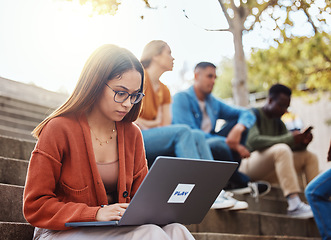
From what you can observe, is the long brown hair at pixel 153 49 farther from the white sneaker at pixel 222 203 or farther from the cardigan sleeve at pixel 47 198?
the white sneaker at pixel 222 203

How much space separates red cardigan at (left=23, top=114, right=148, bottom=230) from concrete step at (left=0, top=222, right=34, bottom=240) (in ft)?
1.36

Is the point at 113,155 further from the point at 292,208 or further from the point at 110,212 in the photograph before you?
the point at 292,208

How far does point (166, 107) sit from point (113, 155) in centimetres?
139

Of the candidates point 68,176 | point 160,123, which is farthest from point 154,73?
point 68,176

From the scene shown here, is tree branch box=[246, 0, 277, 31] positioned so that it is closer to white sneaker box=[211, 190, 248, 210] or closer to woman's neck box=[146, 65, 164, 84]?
woman's neck box=[146, 65, 164, 84]

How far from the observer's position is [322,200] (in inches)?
125

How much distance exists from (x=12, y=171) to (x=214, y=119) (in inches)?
74.8

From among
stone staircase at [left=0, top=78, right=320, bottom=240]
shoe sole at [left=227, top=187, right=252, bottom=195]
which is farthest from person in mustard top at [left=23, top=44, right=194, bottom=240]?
shoe sole at [left=227, top=187, right=252, bottom=195]

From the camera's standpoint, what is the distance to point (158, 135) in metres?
3.11

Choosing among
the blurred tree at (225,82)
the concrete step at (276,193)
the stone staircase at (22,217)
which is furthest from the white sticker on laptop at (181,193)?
the blurred tree at (225,82)

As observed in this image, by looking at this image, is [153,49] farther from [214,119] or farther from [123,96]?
[214,119]

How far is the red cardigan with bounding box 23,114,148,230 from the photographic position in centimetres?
180

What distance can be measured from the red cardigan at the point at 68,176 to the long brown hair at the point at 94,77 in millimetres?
54

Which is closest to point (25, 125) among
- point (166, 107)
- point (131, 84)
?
point (166, 107)
